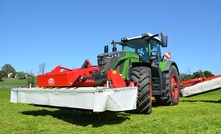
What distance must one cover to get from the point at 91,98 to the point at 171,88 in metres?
5.22

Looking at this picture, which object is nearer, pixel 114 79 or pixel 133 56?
pixel 114 79

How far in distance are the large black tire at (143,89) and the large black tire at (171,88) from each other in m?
2.54

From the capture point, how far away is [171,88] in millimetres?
9570

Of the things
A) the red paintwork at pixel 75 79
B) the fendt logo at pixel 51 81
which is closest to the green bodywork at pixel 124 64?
the red paintwork at pixel 75 79

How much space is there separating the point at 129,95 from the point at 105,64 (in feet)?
6.42

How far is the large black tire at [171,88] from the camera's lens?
911cm

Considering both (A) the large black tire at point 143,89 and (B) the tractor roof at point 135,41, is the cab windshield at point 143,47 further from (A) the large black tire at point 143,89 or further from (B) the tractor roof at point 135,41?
(A) the large black tire at point 143,89

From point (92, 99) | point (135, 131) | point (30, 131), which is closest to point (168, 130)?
point (135, 131)

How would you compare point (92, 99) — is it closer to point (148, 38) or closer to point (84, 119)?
point (84, 119)

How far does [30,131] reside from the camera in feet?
15.3

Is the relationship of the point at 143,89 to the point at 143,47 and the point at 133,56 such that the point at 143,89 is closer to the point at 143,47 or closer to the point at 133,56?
the point at 133,56

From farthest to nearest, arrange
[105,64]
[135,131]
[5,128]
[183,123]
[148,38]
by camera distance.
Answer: [148,38]
[105,64]
[183,123]
[5,128]
[135,131]

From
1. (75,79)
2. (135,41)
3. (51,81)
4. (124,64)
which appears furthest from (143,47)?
(51,81)

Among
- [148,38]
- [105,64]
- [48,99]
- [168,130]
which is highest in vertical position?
[148,38]
